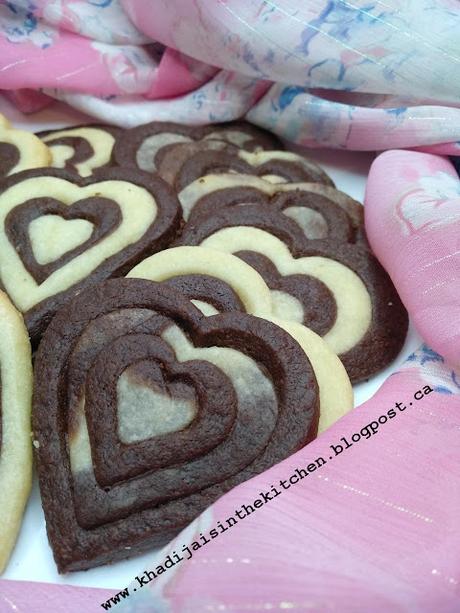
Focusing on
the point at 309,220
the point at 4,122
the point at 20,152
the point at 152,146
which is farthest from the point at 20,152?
the point at 309,220

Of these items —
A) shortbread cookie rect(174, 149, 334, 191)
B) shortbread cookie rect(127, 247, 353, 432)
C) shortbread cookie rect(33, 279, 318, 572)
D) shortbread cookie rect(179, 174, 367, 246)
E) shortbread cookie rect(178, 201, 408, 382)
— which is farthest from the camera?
shortbread cookie rect(174, 149, 334, 191)

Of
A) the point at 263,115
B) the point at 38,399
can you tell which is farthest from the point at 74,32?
the point at 38,399

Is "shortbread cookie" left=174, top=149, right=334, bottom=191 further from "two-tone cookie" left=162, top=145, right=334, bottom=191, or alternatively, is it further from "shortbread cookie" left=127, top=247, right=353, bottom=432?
"shortbread cookie" left=127, top=247, right=353, bottom=432

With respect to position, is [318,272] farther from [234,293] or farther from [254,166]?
[254,166]

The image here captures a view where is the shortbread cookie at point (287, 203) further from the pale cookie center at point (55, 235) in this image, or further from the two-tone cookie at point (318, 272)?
the pale cookie center at point (55, 235)

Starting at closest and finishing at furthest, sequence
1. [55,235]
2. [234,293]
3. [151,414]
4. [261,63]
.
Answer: [151,414] → [234,293] → [55,235] → [261,63]

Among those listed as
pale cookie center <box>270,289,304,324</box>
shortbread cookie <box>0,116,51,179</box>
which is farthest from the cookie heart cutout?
pale cookie center <box>270,289,304,324</box>

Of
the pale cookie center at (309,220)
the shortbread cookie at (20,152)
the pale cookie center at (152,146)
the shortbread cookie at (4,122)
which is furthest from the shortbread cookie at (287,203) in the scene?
the shortbread cookie at (4,122)
